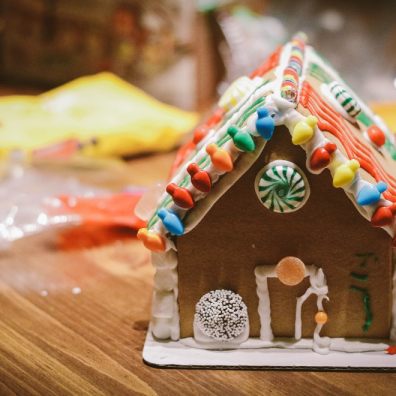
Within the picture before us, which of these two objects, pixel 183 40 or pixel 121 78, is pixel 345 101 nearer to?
pixel 183 40

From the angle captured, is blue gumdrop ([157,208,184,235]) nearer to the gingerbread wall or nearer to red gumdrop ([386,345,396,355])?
the gingerbread wall

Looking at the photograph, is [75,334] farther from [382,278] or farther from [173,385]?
[382,278]

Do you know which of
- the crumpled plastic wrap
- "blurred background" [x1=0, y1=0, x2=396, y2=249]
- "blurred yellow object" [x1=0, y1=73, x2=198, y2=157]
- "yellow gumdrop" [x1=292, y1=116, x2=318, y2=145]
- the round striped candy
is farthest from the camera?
"blurred yellow object" [x1=0, y1=73, x2=198, y2=157]

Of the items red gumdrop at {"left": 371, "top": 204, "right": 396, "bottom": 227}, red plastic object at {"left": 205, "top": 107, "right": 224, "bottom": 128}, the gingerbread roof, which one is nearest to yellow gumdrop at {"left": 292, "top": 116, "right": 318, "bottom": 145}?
the gingerbread roof

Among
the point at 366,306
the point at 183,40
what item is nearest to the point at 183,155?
the point at 366,306

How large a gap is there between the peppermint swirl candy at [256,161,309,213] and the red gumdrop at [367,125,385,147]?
0.62ft

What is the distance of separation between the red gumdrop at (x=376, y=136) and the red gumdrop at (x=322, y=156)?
185 mm

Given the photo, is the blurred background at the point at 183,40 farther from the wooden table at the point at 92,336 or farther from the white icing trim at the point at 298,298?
the white icing trim at the point at 298,298

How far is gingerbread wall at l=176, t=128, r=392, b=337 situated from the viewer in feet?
2.36

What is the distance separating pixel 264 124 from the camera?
677mm

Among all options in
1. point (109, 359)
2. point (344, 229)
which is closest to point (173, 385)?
point (109, 359)

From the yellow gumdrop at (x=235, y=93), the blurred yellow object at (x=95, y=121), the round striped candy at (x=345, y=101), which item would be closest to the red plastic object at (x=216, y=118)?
the yellow gumdrop at (x=235, y=93)

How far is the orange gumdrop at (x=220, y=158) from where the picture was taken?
69 centimetres

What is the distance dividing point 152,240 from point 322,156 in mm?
192
